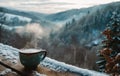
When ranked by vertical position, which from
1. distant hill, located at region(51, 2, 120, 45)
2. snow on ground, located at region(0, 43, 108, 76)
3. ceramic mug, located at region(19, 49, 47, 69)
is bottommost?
distant hill, located at region(51, 2, 120, 45)

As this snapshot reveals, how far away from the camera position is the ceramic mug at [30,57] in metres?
8.33

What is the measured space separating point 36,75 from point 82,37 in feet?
390

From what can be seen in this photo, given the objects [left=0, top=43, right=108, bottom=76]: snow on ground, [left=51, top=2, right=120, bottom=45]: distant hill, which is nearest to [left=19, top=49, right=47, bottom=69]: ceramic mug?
[left=0, top=43, right=108, bottom=76]: snow on ground

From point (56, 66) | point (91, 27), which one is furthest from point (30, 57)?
point (91, 27)

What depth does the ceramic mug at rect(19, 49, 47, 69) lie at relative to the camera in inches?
328

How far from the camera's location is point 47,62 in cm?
1030

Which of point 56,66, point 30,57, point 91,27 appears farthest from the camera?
point 91,27

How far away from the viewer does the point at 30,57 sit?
8.34m

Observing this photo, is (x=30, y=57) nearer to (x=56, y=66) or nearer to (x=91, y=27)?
(x=56, y=66)

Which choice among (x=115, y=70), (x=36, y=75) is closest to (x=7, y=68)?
(x=36, y=75)

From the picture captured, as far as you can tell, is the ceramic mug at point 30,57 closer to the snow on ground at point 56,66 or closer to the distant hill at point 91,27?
the snow on ground at point 56,66

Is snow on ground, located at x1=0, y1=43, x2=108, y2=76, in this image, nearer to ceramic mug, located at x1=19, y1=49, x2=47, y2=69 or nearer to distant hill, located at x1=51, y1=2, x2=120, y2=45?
ceramic mug, located at x1=19, y1=49, x2=47, y2=69

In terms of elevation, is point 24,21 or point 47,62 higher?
point 47,62

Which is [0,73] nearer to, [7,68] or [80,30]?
[7,68]
